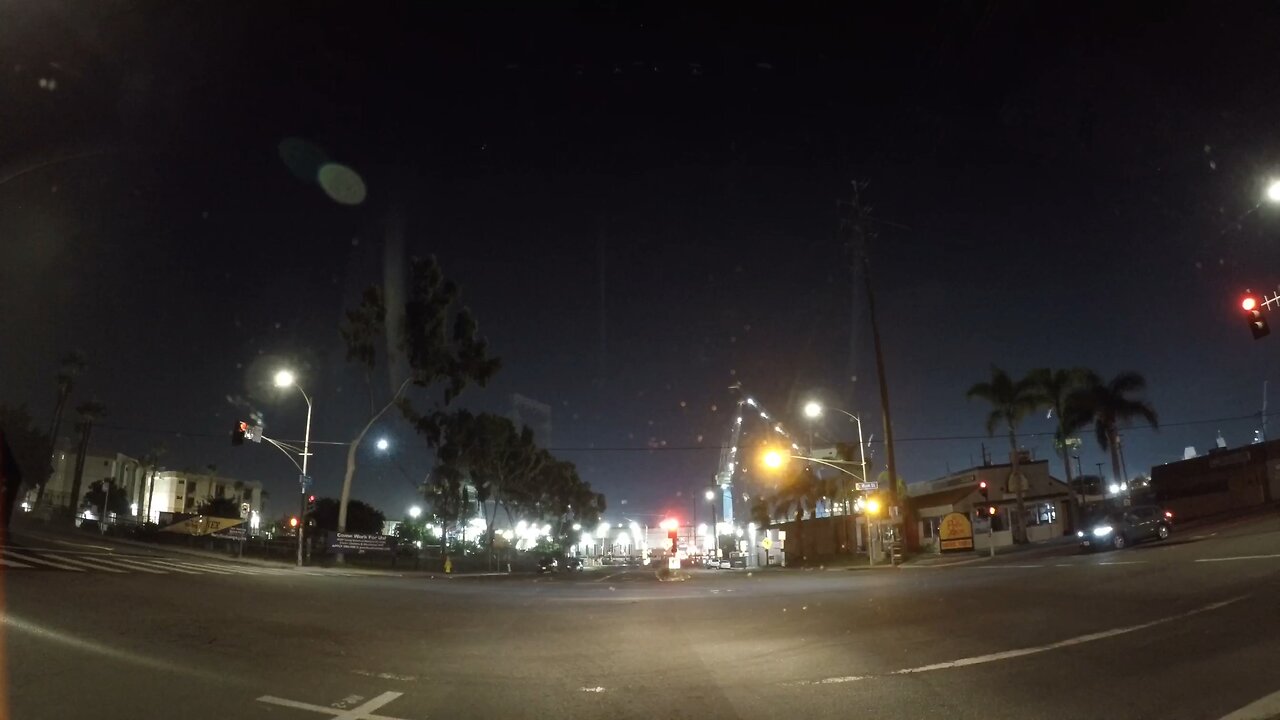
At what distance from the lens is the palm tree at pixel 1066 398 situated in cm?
5147

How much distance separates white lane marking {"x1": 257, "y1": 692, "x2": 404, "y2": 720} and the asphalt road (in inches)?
1.2

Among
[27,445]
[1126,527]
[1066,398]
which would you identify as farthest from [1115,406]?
[27,445]

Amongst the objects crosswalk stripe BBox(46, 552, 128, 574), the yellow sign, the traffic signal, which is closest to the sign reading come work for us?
the traffic signal

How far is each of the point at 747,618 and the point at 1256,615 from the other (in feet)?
23.9

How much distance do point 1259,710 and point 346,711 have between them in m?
7.82

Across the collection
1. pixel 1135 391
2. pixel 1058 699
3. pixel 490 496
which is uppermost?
pixel 1135 391

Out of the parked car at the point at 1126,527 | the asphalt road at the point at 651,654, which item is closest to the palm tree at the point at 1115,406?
the parked car at the point at 1126,527

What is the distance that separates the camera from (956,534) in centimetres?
4528

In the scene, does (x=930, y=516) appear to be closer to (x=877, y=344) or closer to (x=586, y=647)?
(x=877, y=344)

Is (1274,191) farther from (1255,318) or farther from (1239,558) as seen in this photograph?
(1239,558)

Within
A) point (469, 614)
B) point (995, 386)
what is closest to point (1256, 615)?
point (469, 614)

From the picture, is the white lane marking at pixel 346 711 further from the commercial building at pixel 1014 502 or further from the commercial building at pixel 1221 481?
the commercial building at pixel 1221 481

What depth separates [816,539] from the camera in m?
79.8

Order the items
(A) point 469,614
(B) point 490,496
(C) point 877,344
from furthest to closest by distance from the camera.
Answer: (B) point 490,496
(C) point 877,344
(A) point 469,614
